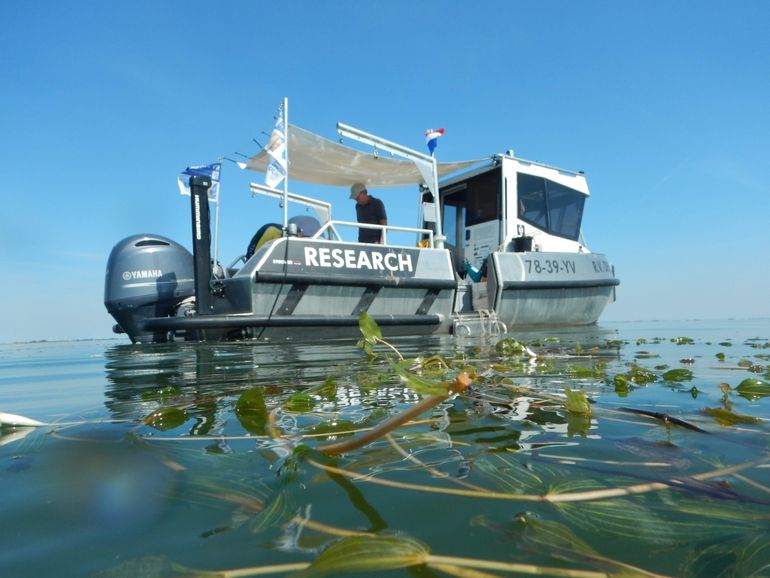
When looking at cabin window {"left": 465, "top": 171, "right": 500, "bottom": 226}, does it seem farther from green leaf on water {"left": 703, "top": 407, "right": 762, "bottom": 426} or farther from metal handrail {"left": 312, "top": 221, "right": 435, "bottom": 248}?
green leaf on water {"left": 703, "top": 407, "right": 762, "bottom": 426}

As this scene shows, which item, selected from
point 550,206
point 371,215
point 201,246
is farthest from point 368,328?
point 550,206

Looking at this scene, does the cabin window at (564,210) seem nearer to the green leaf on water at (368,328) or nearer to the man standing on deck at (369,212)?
the man standing on deck at (369,212)

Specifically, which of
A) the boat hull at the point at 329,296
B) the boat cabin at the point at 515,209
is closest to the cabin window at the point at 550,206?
the boat cabin at the point at 515,209

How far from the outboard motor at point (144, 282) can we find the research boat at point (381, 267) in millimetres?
13

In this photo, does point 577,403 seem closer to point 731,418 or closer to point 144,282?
point 731,418

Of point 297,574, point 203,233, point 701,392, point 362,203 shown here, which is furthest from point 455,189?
point 297,574

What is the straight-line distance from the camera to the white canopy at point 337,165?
246 inches

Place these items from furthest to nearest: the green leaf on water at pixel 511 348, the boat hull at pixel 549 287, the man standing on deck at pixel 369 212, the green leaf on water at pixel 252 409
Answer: the boat hull at pixel 549 287
the man standing on deck at pixel 369 212
the green leaf on water at pixel 511 348
the green leaf on water at pixel 252 409

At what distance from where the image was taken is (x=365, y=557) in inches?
13.6

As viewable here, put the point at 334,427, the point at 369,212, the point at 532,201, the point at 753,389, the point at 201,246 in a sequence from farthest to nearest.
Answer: the point at 532,201, the point at 369,212, the point at 201,246, the point at 753,389, the point at 334,427

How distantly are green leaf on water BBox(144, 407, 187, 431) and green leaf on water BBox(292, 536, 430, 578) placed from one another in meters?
0.74

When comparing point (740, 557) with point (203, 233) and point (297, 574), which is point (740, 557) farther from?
point (203, 233)

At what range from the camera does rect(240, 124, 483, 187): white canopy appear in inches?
246

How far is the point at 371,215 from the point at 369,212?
0.05 meters
